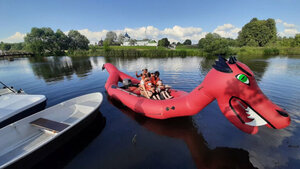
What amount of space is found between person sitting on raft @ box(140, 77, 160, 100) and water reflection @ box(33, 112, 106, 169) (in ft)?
6.77

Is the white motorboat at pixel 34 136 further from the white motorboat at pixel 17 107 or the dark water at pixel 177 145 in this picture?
the white motorboat at pixel 17 107

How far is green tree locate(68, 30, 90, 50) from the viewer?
55.2 m

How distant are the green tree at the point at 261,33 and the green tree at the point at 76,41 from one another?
227 feet

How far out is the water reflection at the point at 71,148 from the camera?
3141 mm

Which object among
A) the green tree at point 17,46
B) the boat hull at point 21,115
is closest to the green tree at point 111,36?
the green tree at point 17,46

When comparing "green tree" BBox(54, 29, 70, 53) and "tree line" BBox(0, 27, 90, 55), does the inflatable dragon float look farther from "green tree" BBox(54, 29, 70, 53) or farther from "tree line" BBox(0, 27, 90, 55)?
"green tree" BBox(54, 29, 70, 53)

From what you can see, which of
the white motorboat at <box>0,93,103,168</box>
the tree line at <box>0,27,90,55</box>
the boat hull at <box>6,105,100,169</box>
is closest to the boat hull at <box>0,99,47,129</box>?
the white motorboat at <box>0,93,103,168</box>

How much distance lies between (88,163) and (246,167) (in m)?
3.91

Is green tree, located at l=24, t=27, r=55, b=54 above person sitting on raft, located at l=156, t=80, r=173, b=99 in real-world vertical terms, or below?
above

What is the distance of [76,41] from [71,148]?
6483 centimetres

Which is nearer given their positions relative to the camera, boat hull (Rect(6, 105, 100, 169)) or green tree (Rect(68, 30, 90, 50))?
boat hull (Rect(6, 105, 100, 169))

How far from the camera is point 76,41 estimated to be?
2207 inches

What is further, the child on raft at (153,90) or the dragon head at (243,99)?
the child on raft at (153,90)

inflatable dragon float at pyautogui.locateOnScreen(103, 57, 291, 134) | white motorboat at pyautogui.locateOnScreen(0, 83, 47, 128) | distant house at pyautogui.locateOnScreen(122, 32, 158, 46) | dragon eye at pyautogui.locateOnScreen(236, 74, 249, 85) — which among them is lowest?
white motorboat at pyautogui.locateOnScreen(0, 83, 47, 128)
